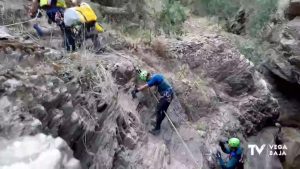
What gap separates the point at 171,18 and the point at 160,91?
4.56 m

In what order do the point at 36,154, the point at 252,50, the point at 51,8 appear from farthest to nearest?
the point at 252,50 < the point at 51,8 < the point at 36,154

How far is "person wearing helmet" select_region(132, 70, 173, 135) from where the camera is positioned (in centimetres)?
898

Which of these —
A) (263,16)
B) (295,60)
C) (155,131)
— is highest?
(263,16)

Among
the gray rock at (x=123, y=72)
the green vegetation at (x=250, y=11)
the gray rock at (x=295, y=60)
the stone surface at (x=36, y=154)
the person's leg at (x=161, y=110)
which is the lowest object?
the person's leg at (x=161, y=110)

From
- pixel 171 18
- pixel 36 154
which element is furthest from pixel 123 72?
pixel 36 154

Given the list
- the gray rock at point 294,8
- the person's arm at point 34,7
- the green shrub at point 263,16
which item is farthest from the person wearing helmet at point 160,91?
the green shrub at point 263,16

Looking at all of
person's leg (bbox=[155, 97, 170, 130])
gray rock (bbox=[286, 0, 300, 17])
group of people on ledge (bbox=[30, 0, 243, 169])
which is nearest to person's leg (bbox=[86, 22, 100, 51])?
group of people on ledge (bbox=[30, 0, 243, 169])

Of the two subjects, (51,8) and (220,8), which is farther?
(220,8)

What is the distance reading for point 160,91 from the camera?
927 centimetres

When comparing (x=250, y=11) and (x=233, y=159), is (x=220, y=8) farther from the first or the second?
(x=233, y=159)

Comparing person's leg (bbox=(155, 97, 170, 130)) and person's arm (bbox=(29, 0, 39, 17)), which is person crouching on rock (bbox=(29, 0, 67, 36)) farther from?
person's leg (bbox=(155, 97, 170, 130))

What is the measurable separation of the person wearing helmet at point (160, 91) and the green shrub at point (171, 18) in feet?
13.1

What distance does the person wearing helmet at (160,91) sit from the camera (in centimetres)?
898

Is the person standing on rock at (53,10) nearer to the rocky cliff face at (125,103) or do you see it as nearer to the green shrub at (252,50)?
the rocky cliff face at (125,103)
